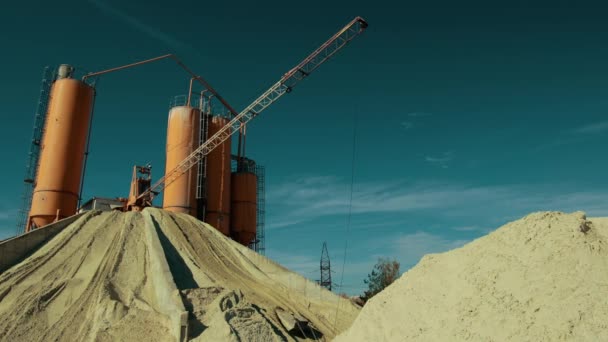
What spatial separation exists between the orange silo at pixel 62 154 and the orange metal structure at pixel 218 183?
398 inches

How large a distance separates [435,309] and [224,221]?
3037cm

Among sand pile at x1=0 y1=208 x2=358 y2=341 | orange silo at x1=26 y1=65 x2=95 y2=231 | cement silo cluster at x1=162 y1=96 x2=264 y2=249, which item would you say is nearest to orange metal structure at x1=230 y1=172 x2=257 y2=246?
cement silo cluster at x1=162 y1=96 x2=264 y2=249

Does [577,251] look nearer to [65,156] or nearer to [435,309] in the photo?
[435,309]

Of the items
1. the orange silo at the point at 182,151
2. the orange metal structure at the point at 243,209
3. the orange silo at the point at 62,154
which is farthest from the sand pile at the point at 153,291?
the orange metal structure at the point at 243,209

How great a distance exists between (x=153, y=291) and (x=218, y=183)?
2057 cm

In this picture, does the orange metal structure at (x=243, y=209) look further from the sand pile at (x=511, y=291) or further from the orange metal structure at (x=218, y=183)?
the sand pile at (x=511, y=291)

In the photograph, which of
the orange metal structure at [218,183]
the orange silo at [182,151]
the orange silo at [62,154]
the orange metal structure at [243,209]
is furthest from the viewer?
the orange metal structure at [243,209]

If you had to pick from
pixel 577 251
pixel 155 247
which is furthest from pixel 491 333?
pixel 155 247

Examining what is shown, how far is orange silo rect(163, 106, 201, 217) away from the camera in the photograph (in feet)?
124

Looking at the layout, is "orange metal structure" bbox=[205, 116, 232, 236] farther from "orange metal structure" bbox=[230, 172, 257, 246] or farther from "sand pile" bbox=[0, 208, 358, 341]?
"sand pile" bbox=[0, 208, 358, 341]

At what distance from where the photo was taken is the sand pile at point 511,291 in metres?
8.73

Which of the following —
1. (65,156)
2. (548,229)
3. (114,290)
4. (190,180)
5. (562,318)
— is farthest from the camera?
(190,180)

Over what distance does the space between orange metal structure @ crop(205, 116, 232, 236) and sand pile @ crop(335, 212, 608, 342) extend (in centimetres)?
2781

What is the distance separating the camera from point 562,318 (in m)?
8.60
